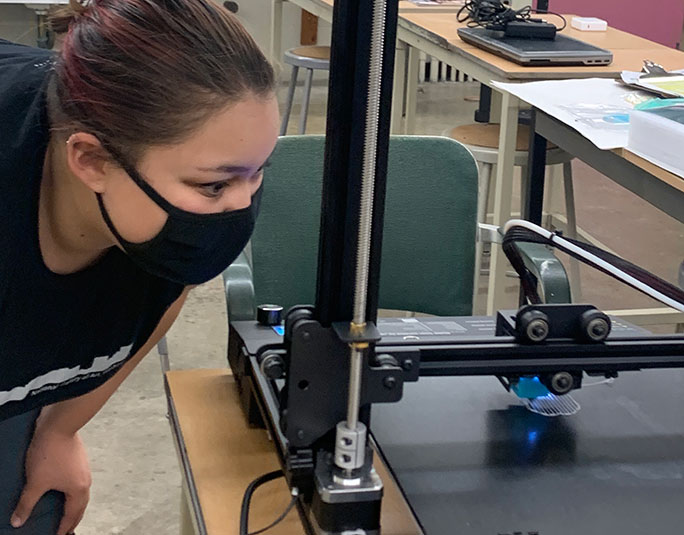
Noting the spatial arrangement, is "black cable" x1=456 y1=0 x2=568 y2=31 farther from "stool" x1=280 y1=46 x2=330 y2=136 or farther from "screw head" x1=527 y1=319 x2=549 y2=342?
"screw head" x1=527 y1=319 x2=549 y2=342

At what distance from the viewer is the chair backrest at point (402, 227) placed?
1463 mm

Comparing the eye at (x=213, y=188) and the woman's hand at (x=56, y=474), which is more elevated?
the eye at (x=213, y=188)

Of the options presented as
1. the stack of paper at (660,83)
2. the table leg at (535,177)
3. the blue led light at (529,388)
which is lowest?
the table leg at (535,177)

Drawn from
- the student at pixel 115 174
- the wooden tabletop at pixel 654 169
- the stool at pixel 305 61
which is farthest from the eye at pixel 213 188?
the stool at pixel 305 61

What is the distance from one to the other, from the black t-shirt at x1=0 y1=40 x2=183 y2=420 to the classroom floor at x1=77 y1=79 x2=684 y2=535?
283 millimetres

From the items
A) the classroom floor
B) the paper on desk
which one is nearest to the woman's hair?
the classroom floor

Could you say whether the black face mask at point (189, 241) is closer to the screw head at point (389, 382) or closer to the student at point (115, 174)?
the student at point (115, 174)

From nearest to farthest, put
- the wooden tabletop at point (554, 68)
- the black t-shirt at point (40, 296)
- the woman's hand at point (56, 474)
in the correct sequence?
the black t-shirt at point (40, 296)
the woman's hand at point (56, 474)
the wooden tabletop at point (554, 68)

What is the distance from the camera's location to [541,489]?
2.36ft

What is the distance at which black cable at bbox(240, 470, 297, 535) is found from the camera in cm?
74

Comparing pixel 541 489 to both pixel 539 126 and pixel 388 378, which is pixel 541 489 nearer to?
pixel 388 378

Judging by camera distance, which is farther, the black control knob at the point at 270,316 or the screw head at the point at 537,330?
the black control knob at the point at 270,316

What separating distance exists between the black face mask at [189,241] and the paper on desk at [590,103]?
817 mm

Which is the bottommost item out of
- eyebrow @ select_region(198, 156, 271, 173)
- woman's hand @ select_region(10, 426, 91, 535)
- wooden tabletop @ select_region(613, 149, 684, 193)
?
woman's hand @ select_region(10, 426, 91, 535)
